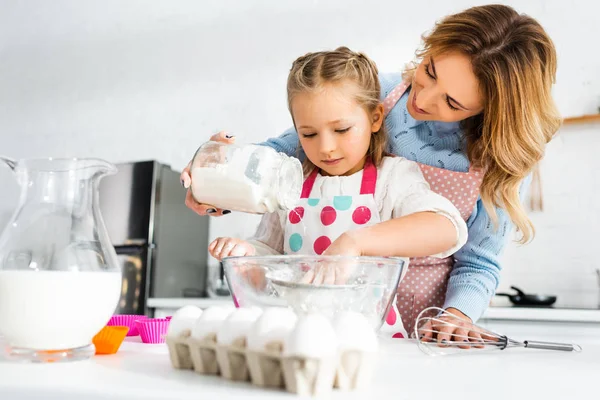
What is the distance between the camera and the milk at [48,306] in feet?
1.72

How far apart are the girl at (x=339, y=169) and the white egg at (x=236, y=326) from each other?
1.65 feet

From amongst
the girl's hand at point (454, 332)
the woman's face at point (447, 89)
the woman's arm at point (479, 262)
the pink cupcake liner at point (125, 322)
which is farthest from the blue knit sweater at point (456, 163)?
the pink cupcake liner at point (125, 322)

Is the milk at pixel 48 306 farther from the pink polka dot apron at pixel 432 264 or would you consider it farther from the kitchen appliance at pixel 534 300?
the kitchen appliance at pixel 534 300

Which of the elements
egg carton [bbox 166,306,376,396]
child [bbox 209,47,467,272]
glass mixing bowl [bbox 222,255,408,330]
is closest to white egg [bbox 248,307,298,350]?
egg carton [bbox 166,306,376,396]

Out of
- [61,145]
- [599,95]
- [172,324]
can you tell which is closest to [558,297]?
[599,95]

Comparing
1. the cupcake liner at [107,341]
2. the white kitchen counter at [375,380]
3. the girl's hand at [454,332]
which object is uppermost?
the white kitchen counter at [375,380]

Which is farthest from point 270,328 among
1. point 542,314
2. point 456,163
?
point 542,314

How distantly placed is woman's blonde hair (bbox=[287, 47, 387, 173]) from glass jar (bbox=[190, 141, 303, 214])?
0.90ft

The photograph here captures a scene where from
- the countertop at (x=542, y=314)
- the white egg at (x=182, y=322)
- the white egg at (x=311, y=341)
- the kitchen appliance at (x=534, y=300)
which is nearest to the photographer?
the white egg at (x=311, y=341)

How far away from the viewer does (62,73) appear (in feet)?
12.4

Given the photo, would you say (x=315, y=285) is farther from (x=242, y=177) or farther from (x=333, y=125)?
(x=333, y=125)

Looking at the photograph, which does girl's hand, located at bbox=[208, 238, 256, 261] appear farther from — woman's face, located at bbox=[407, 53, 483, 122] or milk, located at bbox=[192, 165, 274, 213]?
woman's face, located at bbox=[407, 53, 483, 122]

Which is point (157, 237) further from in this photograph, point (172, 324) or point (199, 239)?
point (172, 324)

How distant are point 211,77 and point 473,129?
240 cm
